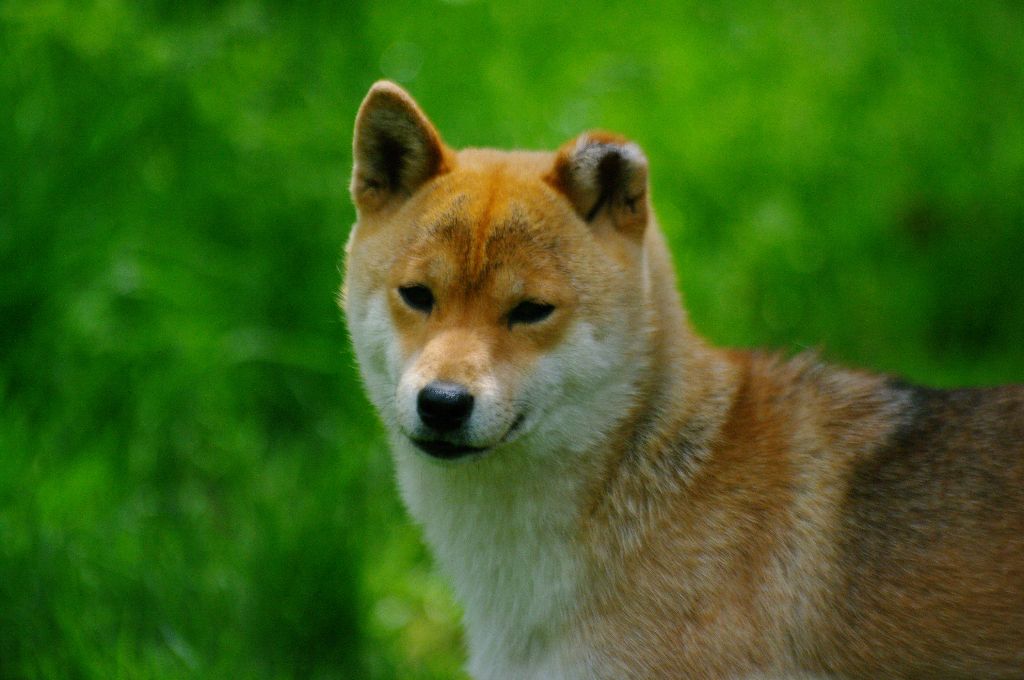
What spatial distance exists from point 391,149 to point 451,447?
1140 millimetres

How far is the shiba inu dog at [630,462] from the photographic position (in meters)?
3.74

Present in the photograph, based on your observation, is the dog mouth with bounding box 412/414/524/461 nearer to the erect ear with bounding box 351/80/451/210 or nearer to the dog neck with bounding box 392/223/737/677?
the dog neck with bounding box 392/223/737/677

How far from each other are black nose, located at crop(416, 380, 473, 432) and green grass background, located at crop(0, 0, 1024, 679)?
4.94 ft

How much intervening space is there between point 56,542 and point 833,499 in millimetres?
2903

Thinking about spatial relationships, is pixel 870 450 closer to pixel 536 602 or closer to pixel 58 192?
pixel 536 602

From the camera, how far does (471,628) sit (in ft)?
13.8

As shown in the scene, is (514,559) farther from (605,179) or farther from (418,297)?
(605,179)

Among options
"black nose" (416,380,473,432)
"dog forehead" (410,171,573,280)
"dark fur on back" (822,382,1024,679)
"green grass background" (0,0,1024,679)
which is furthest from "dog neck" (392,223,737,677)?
"green grass background" (0,0,1024,679)

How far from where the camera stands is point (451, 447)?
3.78 m

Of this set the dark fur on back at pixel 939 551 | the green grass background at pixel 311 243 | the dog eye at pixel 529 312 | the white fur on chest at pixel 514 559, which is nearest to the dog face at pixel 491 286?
the dog eye at pixel 529 312

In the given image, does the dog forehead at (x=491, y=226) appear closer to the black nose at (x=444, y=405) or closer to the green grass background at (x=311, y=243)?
the black nose at (x=444, y=405)

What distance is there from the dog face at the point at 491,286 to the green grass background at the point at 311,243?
1186mm

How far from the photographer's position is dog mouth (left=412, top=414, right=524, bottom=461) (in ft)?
12.3

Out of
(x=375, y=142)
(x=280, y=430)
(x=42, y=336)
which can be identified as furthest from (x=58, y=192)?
(x=375, y=142)
